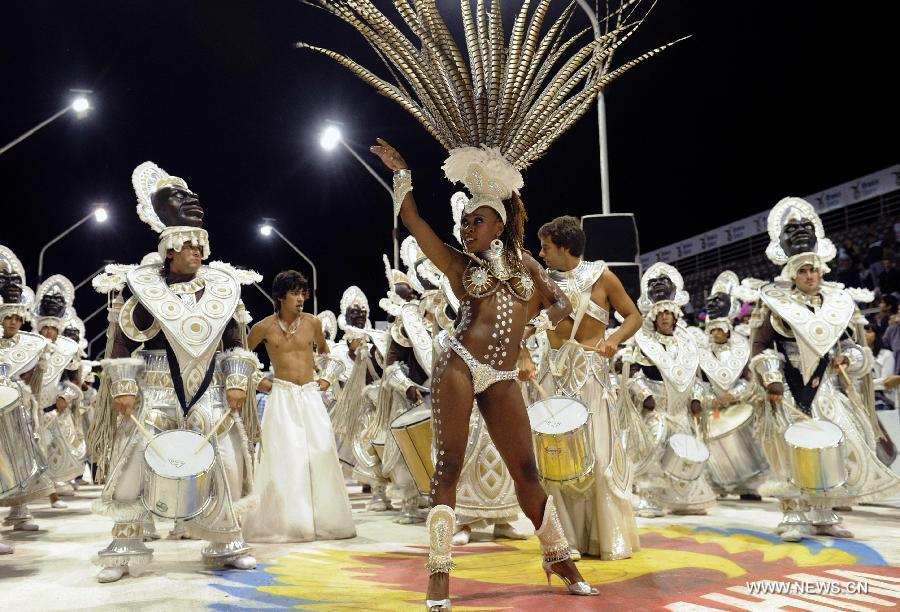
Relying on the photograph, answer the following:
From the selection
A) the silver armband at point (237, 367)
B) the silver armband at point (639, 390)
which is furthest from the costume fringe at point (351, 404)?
the silver armband at point (237, 367)

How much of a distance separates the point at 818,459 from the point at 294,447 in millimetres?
4251

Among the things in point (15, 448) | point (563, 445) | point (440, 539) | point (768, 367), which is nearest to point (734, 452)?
point (768, 367)

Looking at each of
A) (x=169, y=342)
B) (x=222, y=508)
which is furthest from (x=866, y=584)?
(x=169, y=342)

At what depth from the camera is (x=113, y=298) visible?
5.73 m

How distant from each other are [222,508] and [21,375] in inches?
116

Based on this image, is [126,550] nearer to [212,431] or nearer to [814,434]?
[212,431]

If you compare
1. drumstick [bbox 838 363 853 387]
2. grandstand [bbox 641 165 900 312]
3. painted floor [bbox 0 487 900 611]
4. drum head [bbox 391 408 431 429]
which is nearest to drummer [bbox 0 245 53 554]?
painted floor [bbox 0 487 900 611]

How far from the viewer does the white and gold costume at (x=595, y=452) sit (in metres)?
5.70

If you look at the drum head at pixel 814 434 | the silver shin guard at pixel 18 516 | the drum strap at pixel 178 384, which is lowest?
the silver shin guard at pixel 18 516

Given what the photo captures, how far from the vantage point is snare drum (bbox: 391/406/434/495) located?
6781 millimetres

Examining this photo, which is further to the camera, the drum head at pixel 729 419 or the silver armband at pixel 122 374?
the drum head at pixel 729 419

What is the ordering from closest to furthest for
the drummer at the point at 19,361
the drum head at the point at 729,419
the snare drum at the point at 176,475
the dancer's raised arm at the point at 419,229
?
the dancer's raised arm at the point at 419,229 < the snare drum at the point at 176,475 < the drummer at the point at 19,361 < the drum head at the point at 729,419

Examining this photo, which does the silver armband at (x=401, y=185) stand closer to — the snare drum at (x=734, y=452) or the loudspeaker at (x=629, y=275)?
the loudspeaker at (x=629, y=275)

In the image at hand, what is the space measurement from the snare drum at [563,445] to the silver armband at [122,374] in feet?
8.67
